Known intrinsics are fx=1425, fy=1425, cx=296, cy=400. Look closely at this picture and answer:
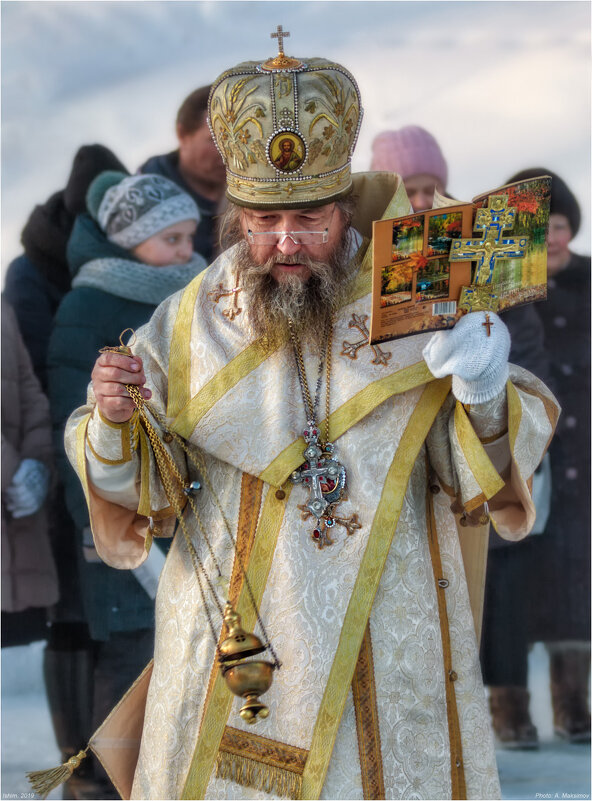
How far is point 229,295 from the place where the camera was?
4191 millimetres

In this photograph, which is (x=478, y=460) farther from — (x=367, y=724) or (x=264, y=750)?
(x=264, y=750)

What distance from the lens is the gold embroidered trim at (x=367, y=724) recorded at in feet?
12.7

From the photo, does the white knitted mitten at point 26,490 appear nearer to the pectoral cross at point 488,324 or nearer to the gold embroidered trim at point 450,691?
the gold embroidered trim at point 450,691

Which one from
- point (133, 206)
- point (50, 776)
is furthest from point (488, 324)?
point (133, 206)

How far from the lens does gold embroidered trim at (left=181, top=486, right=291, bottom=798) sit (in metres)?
3.94

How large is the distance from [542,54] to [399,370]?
3225mm

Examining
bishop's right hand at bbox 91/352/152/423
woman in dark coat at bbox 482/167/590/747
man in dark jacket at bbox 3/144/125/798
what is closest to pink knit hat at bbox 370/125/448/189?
woman in dark coat at bbox 482/167/590/747

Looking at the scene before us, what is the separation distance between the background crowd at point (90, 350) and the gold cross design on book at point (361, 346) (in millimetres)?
2375

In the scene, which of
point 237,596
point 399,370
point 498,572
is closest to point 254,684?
point 237,596

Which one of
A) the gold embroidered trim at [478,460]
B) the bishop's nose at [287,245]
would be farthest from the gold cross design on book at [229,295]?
the gold embroidered trim at [478,460]

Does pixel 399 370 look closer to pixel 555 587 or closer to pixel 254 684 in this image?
pixel 254 684

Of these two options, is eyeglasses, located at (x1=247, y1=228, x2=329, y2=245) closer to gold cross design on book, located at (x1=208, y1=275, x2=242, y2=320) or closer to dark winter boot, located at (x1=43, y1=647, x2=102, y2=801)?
gold cross design on book, located at (x1=208, y1=275, x2=242, y2=320)

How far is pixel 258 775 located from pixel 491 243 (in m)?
1.57

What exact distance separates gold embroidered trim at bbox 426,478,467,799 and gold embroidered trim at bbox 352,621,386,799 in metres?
0.23
